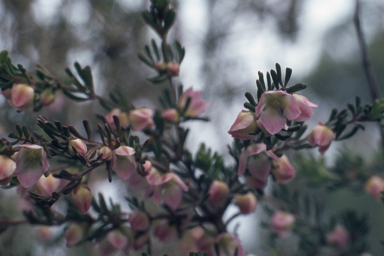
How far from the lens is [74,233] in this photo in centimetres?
82

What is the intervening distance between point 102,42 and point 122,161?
7.00 feet

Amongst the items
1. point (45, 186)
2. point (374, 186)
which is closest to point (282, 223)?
point (374, 186)

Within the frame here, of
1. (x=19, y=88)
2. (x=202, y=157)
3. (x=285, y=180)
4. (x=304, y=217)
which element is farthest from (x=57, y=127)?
(x=304, y=217)

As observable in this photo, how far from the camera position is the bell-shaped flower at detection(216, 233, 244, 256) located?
783 mm

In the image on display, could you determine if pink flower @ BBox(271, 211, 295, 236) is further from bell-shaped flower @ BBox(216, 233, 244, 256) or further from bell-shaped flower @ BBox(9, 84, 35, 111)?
bell-shaped flower @ BBox(9, 84, 35, 111)

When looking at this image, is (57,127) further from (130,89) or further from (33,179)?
(130,89)

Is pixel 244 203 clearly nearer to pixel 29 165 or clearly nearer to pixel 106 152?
pixel 106 152

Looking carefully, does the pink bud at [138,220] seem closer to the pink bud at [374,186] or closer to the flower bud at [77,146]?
the flower bud at [77,146]

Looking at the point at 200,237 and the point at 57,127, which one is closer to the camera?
the point at 57,127

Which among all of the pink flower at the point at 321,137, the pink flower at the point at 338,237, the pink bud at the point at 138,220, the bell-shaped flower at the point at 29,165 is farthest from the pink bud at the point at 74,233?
the pink flower at the point at 338,237

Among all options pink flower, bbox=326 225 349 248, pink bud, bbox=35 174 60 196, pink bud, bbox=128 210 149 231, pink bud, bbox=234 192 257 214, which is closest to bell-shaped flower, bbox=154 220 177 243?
pink bud, bbox=128 210 149 231

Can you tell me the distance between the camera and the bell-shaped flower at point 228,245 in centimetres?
78

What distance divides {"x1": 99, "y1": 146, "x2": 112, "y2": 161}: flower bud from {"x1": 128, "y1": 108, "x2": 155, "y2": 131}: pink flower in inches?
8.5

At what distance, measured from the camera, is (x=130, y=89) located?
9.09 ft
